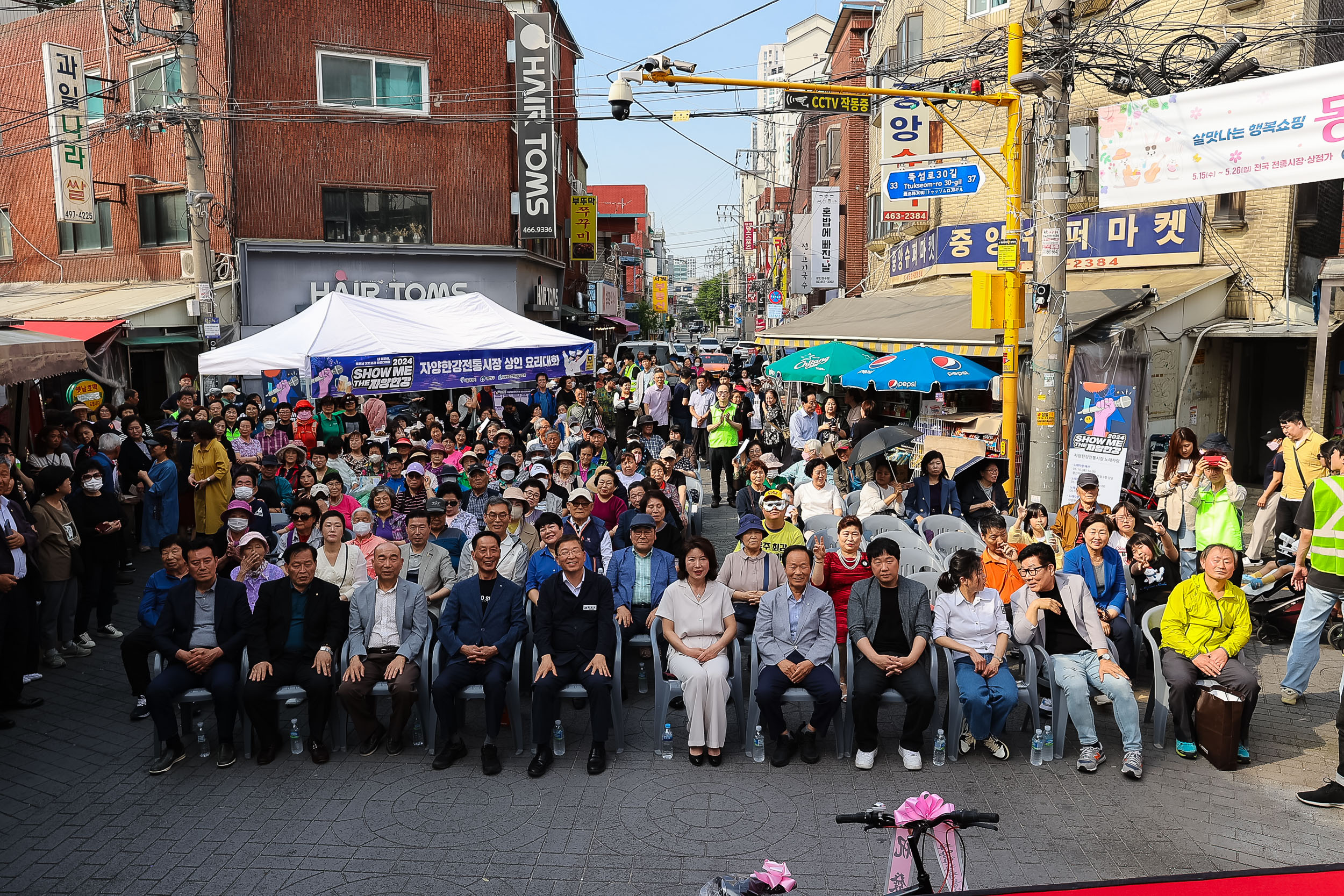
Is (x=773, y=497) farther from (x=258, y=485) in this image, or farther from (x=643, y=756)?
Answer: (x=258, y=485)

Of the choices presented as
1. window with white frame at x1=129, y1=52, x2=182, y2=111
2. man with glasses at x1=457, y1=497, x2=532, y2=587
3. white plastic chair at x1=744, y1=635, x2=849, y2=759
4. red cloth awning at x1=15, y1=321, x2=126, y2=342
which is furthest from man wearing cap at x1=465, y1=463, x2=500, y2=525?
window with white frame at x1=129, y1=52, x2=182, y2=111

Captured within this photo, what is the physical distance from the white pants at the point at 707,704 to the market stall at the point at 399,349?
840cm

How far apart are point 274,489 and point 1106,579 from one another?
26.8ft

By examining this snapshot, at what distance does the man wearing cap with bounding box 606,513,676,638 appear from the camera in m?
7.41

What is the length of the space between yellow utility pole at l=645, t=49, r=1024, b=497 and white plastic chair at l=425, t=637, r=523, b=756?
585 centimetres

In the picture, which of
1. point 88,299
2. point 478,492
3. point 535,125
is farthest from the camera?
point 535,125

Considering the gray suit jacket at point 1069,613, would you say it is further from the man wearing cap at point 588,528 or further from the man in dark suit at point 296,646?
the man in dark suit at point 296,646

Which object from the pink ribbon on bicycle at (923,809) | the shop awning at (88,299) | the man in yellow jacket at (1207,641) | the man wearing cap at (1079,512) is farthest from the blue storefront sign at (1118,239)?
the shop awning at (88,299)

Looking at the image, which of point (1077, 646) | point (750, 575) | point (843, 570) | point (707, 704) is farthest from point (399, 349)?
point (1077, 646)

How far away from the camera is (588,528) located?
851 centimetres

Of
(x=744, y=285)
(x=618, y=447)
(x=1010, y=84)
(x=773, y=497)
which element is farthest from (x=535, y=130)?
(x=744, y=285)

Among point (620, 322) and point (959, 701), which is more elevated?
point (620, 322)

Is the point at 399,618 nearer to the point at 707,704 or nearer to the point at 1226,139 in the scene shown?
the point at 707,704

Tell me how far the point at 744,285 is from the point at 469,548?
3489 inches
